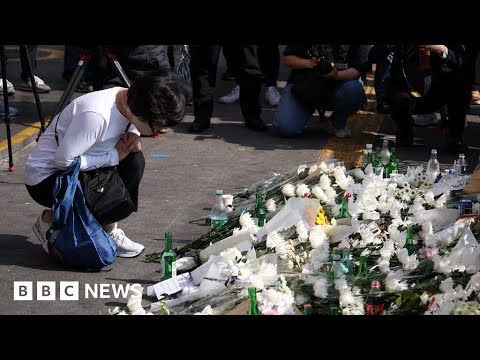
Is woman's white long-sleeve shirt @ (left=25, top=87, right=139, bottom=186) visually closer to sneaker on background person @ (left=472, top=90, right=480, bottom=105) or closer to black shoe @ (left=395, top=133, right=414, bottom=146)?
black shoe @ (left=395, top=133, right=414, bottom=146)

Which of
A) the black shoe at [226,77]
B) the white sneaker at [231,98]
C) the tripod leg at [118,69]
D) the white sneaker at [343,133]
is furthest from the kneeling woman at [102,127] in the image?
the black shoe at [226,77]

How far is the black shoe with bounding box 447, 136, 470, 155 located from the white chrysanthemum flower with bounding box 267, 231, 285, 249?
4161 millimetres

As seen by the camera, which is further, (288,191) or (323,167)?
(323,167)

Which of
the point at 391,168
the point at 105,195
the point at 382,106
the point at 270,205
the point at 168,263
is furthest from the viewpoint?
the point at 382,106

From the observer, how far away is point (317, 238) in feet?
20.4

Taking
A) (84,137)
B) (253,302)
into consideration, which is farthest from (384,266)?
(84,137)

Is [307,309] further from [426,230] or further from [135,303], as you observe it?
[426,230]

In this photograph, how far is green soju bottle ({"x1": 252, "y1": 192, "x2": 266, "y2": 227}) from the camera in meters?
6.79

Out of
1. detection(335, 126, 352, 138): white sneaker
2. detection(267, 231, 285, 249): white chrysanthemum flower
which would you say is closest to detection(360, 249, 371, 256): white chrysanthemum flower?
detection(267, 231, 285, 249): white chrysanthemum flower

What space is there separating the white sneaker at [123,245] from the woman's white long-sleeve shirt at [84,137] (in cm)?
51

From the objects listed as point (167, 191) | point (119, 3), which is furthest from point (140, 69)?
point (119, 3)

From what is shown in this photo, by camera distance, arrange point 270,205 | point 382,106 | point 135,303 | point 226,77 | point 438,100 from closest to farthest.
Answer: point 135,303, point 270,205, point 438,100, point 382,106, point 226,77

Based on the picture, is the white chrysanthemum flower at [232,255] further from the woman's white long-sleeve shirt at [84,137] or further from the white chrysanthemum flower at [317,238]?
the woman's white long-sleeve shirt at [84,137]

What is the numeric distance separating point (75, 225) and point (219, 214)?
49.6 inches
